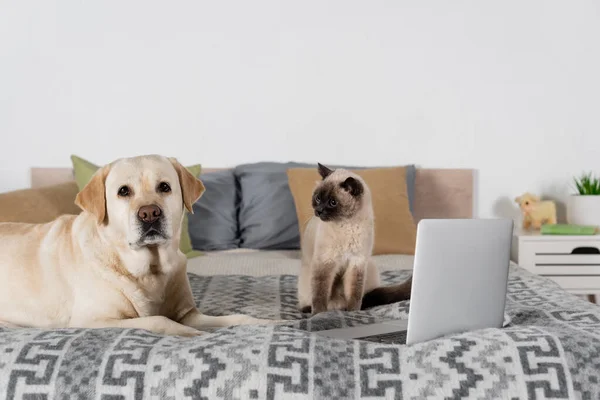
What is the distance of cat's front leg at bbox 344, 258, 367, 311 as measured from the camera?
6.01ft

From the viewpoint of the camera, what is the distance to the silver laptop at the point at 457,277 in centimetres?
127

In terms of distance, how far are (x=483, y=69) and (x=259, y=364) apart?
2.90 metres

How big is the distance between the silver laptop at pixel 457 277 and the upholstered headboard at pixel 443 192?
2.27m

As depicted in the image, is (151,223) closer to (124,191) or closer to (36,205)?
(124,191)

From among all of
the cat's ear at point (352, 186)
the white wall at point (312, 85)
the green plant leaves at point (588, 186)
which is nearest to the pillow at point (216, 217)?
the white wall at point (312, 85)

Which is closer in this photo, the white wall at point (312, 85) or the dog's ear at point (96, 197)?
the dog's ear at point (96, 197)

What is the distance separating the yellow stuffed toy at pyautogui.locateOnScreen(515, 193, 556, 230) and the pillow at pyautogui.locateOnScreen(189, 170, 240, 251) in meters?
1.55

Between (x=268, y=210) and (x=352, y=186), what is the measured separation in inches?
59.9

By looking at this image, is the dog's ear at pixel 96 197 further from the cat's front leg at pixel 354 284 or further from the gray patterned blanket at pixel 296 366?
the cat's front leg at pixel 354 284

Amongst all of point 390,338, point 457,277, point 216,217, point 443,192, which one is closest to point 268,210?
point 216,217

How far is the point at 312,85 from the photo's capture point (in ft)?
11.9

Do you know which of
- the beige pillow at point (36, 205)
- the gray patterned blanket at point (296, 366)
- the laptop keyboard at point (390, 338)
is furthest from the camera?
the beige pillow at point (36, 205)

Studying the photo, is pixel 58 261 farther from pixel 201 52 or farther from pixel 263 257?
pixel 201 52

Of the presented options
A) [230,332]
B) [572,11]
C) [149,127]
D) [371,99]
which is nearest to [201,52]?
[149,127]
